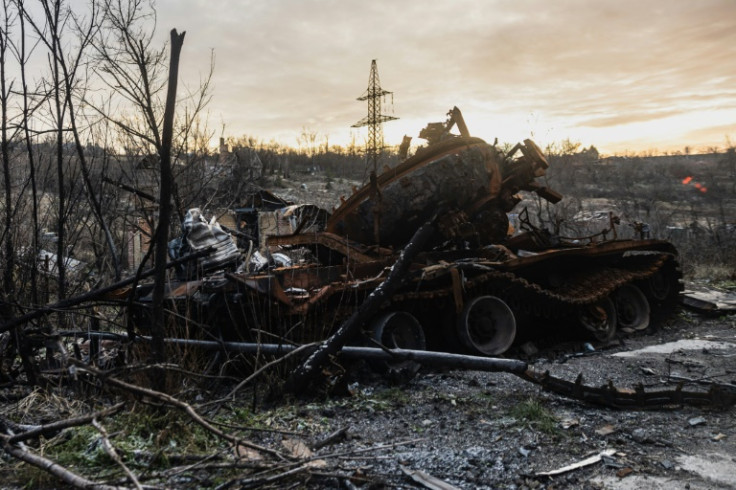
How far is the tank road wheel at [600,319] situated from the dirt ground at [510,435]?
1846 mm

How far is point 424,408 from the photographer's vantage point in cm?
471

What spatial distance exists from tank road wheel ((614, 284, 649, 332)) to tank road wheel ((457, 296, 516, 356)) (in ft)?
10.1

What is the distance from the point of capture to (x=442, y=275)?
6477mm

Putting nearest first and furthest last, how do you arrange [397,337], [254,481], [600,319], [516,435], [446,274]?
[254,481] → [516,435] → [397,337] → [446,274] → [600,319]

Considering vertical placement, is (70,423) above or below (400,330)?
above

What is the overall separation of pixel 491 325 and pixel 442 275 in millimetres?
1002

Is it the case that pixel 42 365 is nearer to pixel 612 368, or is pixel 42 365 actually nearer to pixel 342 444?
pixel 342 444

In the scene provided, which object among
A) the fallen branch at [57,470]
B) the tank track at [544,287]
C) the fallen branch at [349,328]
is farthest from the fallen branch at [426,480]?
the tank track at [544,287]

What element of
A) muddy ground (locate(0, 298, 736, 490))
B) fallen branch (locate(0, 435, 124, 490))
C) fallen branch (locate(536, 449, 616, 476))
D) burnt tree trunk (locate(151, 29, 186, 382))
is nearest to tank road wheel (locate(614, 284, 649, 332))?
muddy ground (locate(0, 298, 736, 490))

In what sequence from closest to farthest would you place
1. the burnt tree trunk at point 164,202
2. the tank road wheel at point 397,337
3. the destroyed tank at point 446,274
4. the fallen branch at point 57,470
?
the fallen branch at point 57,470 → the burnt tree trunk at point 164,202 → the tank road wheel at point 397,337 → the destroyed tank at point 446,274

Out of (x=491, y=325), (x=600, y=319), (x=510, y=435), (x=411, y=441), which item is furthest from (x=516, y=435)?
(x=600, y=319)

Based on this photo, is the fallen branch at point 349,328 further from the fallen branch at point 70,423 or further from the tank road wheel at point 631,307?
the tank road wheel at point 631,307

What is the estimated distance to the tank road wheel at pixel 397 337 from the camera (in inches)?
215

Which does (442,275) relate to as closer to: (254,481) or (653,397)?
(653,397)
